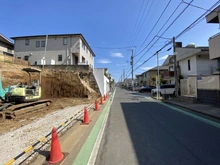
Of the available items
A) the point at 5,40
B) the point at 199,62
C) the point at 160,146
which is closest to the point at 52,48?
the point at 5,40

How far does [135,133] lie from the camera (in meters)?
5.36

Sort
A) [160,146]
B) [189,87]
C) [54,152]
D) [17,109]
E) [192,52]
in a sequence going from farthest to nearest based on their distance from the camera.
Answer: [192,52] → [189,87] → [17,109] → [160,146] → [54,152]

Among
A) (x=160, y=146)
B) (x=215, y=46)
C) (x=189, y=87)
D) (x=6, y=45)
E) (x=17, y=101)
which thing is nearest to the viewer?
(x=160, y=146)

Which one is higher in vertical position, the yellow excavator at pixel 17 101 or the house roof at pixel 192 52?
the house roof at pixel 192 52

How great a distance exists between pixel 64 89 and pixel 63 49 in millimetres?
13403

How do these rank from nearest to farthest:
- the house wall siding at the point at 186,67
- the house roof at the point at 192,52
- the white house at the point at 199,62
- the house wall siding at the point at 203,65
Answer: the house roof at the point at 192,52, the white house at the point at 199,62, the house wall siding at the point at 203,65, the house wall siding at the point at 186,67

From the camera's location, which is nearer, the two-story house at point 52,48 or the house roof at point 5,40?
the house roof at point 5,40

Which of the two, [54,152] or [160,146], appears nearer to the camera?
[54,152]

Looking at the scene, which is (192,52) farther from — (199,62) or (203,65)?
(203,65)

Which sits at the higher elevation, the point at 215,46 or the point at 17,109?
the point at 215,46

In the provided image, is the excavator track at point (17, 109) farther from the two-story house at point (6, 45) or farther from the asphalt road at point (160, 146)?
the two-story house at point (6, 45)

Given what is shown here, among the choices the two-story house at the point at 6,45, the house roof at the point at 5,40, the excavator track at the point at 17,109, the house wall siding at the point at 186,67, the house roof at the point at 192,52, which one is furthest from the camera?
the two-story house at the point at 6,45

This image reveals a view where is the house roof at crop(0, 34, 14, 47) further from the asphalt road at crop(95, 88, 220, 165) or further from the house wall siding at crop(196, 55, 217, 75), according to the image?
the house wall siding at crop(196, 55, 217, 75)

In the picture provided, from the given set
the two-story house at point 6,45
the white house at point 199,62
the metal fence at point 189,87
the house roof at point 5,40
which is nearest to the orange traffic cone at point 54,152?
the metal fence at point 189,87
